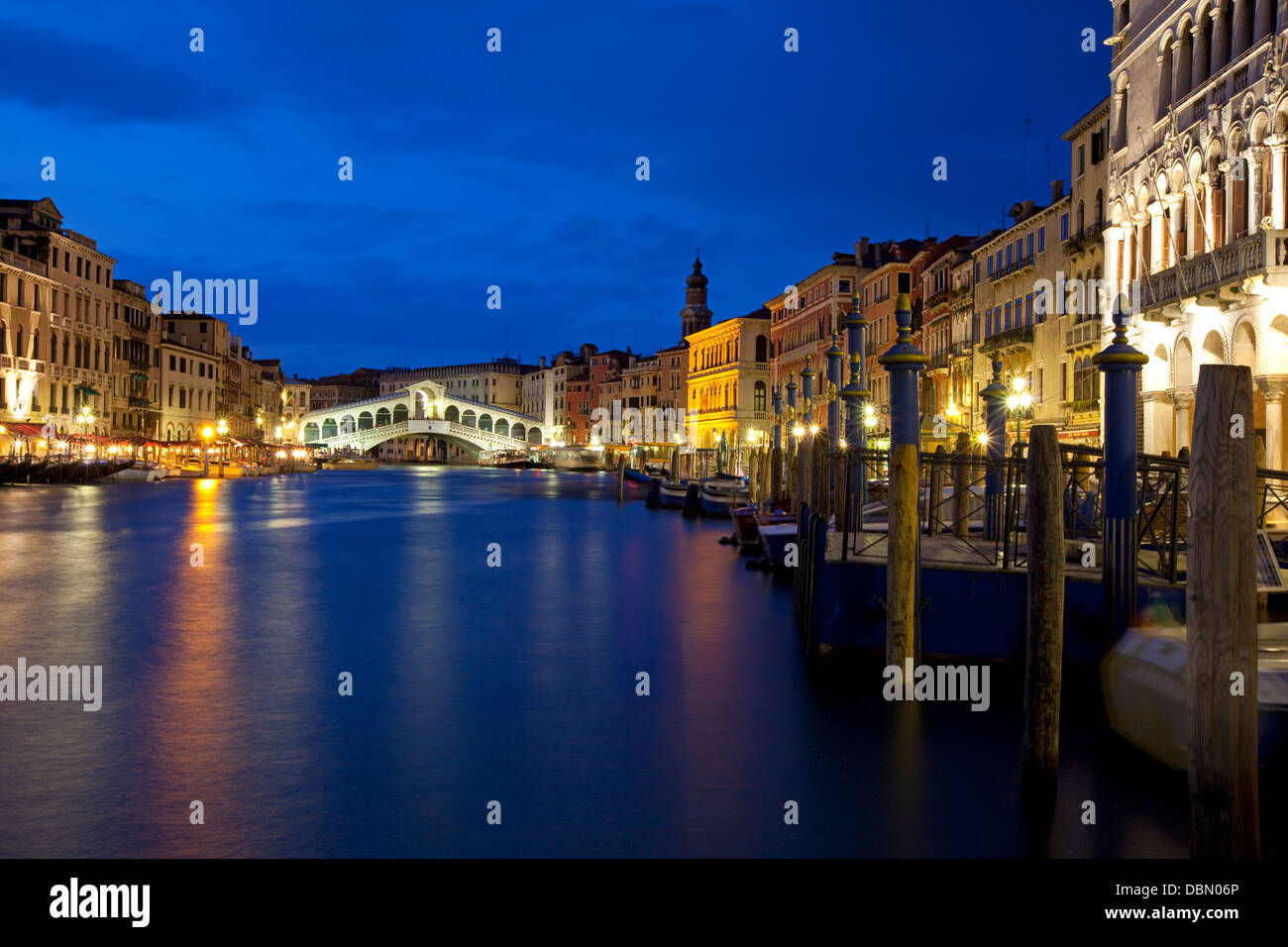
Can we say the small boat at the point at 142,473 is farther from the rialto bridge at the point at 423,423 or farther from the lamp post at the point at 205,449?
Answer: the rialto bridge at the point at 423,423

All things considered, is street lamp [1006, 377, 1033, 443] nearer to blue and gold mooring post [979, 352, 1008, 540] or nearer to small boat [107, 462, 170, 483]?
blue and gold mooring post [979, 352, 1008, 540]

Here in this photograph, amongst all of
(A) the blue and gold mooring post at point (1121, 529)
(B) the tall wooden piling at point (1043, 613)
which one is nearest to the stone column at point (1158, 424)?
(A) the blue and gold mooring post at point (1121, 529)

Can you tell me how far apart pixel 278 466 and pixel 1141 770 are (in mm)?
78993

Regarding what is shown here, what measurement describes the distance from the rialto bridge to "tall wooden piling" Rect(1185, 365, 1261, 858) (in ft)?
335

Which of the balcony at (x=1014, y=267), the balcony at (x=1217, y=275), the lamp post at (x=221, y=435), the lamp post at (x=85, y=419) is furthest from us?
the lamp post at (x=221, y=435)

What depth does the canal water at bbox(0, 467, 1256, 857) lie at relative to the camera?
5.86 meters

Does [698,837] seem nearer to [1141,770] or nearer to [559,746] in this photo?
[559,746]

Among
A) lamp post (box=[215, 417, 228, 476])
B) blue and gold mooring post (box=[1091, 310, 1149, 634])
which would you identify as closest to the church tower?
lamp post (box=[215, 417, 228, 476])

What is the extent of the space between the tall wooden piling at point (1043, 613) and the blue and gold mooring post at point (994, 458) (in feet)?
9.72

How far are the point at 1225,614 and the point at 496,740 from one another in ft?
15.2

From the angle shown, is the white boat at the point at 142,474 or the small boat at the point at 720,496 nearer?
the small boat at the point at 720,496

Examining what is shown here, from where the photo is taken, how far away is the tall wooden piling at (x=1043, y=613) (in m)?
6.02

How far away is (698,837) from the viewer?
5820 mm
